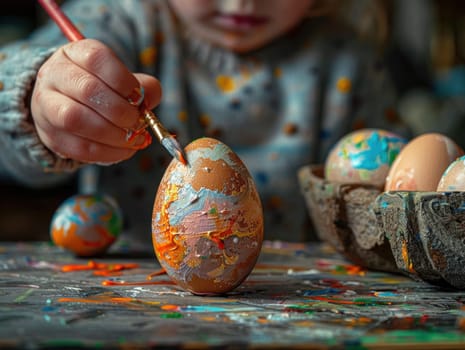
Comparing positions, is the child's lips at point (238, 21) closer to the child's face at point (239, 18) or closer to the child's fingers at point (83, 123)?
the child's face at point (239, 18)

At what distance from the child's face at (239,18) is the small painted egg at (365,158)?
1.40ft

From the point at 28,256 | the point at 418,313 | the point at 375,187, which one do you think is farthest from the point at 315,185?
the point at 28,256

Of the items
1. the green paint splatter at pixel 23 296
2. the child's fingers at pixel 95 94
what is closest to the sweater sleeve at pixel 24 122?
the child's fingers at pixel 95 94

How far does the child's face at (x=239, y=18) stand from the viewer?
130 centimetres

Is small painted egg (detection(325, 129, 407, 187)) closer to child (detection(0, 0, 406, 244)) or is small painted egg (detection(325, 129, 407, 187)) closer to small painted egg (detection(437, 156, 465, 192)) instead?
small painted egg (detection(437, 156, 465, 192))

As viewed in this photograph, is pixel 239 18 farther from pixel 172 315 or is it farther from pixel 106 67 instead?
pixel 172 315

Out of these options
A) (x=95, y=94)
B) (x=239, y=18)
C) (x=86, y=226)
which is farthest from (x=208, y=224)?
(x=239, y=18)

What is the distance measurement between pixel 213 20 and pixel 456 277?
79cm

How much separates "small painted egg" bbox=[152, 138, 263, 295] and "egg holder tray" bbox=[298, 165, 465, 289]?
0.14m

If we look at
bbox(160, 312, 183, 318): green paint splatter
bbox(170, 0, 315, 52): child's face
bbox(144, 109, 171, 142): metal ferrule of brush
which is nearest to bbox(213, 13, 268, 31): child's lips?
bbox(170, 0, 315, 52): child's face

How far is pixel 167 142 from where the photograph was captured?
0.75 m

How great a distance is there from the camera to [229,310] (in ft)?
2.10

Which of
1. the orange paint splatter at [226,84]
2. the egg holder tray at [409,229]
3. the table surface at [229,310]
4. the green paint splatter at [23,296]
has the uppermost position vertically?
the orange paint splatter at [226,84]

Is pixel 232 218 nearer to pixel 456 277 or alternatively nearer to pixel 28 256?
pixel 456 277
